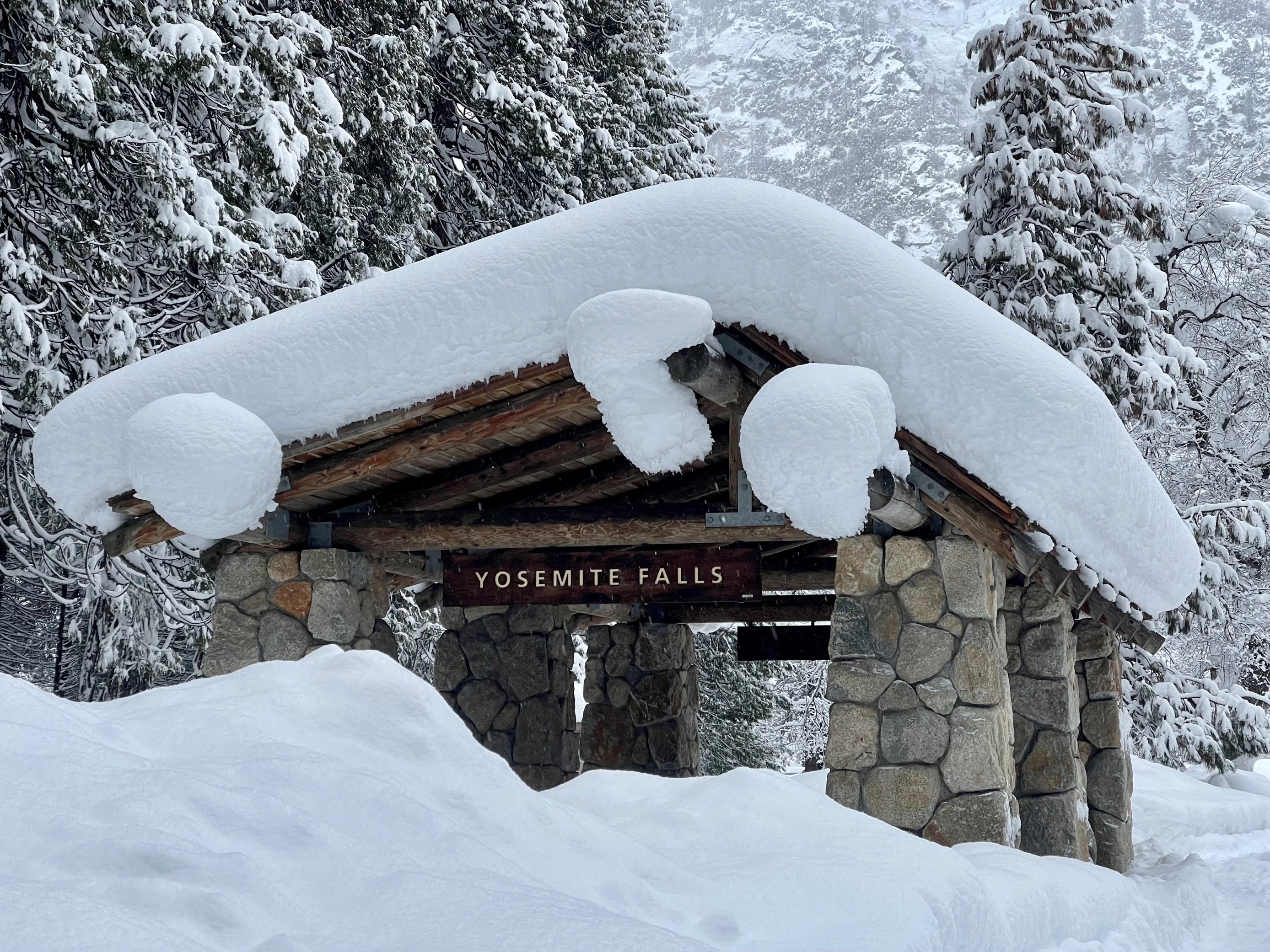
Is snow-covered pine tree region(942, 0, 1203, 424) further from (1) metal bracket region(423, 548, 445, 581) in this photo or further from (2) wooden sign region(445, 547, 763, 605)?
(1) metal bracket region(423, 548, 445, 581)

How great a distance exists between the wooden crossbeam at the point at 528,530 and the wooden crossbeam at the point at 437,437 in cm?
57

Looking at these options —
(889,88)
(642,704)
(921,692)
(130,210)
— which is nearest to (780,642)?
(642,704)

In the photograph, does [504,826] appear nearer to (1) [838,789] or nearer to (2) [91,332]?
(1) [838,789]

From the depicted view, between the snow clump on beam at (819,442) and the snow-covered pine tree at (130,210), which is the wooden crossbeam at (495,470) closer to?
the snow clump on beam at (819,442)

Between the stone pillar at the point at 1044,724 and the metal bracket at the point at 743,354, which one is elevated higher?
the metal bracket at the point at 743,354

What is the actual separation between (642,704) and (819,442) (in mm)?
7686

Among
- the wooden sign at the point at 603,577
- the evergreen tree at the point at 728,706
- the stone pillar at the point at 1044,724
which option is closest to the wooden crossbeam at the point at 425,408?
the wooden sign at the point at 603,577

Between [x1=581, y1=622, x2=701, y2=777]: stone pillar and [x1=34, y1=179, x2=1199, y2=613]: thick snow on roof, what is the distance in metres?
6.49

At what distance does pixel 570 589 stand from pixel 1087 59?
10693 millimetres

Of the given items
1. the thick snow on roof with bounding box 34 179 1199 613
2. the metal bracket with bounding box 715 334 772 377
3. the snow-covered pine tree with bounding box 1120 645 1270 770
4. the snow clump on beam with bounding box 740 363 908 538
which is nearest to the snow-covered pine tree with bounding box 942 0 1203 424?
the snow-covered pine tree with bounding box 1120 645 1270 770

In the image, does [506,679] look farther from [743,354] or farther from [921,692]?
[743,354]

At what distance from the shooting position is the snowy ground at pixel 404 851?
2971mm

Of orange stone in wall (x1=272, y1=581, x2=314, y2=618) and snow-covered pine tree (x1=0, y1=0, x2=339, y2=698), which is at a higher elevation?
snow-covered pine tree (x1=0, y1=0, x2=339, y2=698)

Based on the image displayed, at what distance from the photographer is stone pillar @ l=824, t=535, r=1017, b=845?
6426 millimetres
